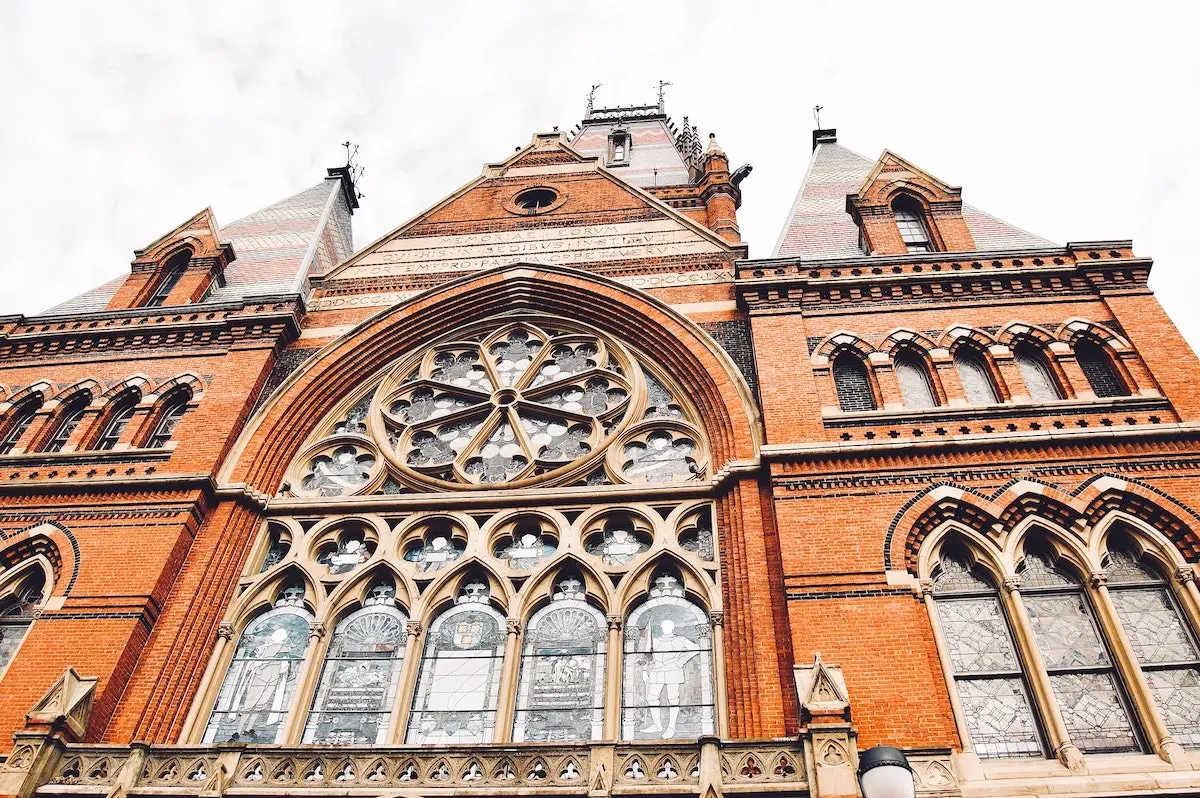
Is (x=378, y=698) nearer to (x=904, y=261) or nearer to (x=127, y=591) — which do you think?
(x=127, y=591)

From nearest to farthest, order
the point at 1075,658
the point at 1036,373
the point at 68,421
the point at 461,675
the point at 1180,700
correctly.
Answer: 1. the point at 1180,700
2. the point at 1075,658
3. the point at 461,675
4. the point at 1036,373
5. the point at 68,421

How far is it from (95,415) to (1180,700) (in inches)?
514

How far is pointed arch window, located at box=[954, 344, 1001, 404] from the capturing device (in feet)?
38.5

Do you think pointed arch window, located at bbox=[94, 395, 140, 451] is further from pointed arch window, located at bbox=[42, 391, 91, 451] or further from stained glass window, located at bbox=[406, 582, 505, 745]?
stained glass window, located at bbox=[406, 582, 505, 745]

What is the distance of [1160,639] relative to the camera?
9.10 m

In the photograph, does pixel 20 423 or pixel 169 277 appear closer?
pixel 20 423

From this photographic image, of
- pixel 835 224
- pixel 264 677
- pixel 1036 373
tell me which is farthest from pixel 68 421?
pixel 1036 373

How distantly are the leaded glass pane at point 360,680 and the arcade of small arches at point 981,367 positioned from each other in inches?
227

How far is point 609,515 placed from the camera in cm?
1134

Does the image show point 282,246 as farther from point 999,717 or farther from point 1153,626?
point 1153,626

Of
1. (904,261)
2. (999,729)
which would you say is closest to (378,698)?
(999,729)

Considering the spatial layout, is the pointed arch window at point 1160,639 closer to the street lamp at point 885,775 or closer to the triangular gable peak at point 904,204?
the street lamp at point 885,775

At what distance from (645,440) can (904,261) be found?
441cm

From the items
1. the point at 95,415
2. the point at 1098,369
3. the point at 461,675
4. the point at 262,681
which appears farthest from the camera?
the point at 95,415
